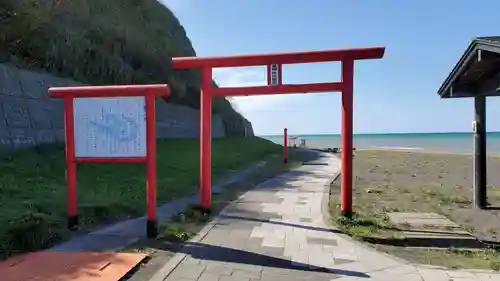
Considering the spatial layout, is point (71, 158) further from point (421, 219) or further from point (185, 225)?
point (421, 219)

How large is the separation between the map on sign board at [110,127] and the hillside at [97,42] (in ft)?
18.7

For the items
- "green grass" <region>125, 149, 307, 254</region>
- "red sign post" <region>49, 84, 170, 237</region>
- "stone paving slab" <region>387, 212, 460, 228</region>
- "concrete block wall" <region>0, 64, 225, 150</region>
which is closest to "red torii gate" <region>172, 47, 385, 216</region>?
"green grass" <region>125, 149, 307, 254</region>

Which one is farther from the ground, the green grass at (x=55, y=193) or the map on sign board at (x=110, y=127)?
the map on sign board at (x=110, y=127)

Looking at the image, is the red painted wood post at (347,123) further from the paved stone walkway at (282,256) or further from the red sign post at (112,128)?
the red sign post at (112,128)

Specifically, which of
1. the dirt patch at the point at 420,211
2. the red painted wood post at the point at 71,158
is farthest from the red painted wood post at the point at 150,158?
the dirt patch at the point at 420,211

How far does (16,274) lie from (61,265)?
0.43 meters

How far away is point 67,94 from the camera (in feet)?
18.7

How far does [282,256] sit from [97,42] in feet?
42.8

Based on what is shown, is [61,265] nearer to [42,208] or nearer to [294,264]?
[42,208]

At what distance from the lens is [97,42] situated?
1512 cm

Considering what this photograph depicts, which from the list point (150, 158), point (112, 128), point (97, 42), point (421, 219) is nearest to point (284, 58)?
point (150, 158)

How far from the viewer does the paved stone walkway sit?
423 centimetres

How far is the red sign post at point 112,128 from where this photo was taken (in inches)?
215

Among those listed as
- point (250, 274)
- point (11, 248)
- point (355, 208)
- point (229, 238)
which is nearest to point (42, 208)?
point (11, 248)
